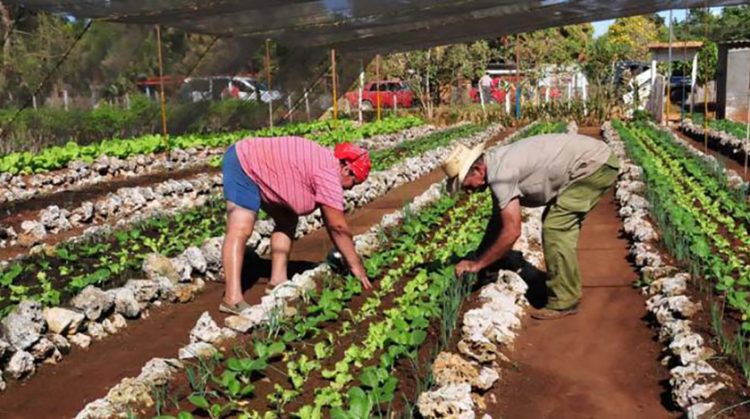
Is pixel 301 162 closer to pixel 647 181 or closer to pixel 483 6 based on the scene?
pixel 647 181

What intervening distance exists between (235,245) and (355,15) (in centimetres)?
878

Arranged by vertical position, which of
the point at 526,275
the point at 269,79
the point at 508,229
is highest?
the point at 269,79

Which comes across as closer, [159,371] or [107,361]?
[159,371]

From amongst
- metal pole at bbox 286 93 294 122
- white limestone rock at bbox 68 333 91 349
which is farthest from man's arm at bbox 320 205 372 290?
metal pole at bbox 286 93 294 122

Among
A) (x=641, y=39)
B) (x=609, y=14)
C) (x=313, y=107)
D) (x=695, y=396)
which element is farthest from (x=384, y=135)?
(x=641, y=39)

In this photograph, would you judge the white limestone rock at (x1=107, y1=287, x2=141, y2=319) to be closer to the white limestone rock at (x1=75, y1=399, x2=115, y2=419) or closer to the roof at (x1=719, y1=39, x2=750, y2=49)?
the white limestone rock at (x1=75, y1=399, x2=115, y2=419)

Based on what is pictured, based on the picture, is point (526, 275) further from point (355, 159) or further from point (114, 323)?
point (114, 323)

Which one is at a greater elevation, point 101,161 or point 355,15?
point 355,15

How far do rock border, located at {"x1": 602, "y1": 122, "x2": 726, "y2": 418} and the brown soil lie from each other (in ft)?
8.32

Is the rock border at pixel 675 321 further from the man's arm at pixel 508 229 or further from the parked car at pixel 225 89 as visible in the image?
the parked car at pixel 225 89

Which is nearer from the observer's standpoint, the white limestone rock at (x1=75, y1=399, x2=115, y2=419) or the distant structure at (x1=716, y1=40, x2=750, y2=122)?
the white limestone rock at (x1=75, y1=399, x2=115, y2=419)

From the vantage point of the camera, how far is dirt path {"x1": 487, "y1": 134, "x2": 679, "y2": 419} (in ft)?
12.7

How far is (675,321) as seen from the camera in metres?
4.60

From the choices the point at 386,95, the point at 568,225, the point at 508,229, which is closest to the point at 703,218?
the point at 568,225
